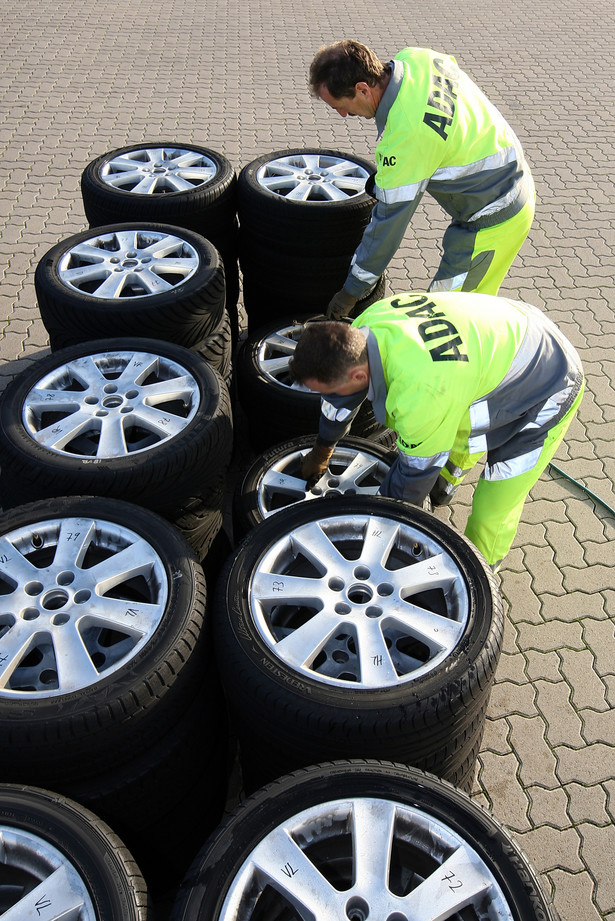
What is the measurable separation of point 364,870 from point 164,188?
4033 mm

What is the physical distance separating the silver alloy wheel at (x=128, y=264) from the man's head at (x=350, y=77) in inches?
40.6

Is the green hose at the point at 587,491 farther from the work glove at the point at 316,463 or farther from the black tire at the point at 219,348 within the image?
the black tire at the point at 219,348

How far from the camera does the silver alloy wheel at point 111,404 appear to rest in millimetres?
3000

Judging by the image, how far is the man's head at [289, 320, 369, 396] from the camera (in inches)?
99.2

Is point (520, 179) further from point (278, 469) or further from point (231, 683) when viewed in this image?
point (231, 683)

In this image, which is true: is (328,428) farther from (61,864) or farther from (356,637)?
(61,864)

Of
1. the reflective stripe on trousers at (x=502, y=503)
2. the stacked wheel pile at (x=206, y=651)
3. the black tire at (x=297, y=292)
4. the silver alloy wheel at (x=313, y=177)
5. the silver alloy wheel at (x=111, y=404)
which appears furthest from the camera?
the silver alloy wheel at (x=313, y=177)

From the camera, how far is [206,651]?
7.61 feet

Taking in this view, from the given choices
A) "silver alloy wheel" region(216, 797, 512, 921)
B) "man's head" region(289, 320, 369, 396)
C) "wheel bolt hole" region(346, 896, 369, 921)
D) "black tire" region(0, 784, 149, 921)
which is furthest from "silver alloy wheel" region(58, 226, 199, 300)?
"wheel bolt hole" region(346, 896, 369, 921)

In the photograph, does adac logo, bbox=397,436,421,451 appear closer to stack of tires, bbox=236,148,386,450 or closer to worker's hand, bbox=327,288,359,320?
stack of tires, bbox=236,148,386,450

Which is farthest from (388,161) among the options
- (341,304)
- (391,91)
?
(341,304)

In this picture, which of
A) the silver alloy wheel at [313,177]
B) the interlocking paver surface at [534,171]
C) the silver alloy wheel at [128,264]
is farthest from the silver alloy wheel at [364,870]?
the silver alloy wheel at [313,177]

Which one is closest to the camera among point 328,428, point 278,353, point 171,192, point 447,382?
point 447,382

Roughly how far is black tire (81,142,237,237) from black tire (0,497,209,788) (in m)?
2.19
